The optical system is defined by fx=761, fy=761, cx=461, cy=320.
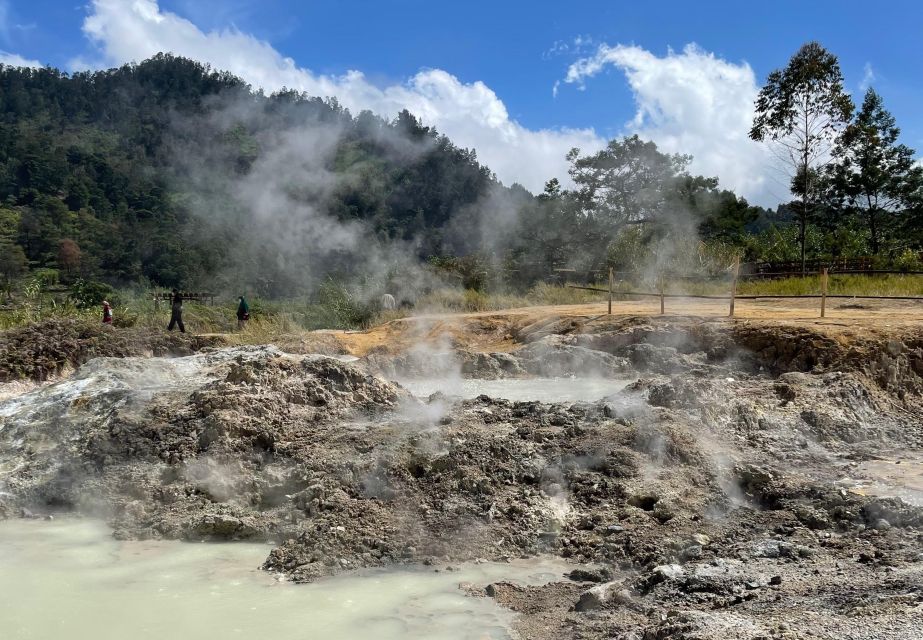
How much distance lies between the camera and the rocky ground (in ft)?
11.8

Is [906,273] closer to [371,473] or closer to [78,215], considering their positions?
[371,473]

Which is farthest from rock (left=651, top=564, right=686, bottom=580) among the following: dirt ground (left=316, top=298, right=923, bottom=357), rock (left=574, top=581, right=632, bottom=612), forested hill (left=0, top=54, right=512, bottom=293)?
forested hill (left=0, top=54, right=512, bottom=293)

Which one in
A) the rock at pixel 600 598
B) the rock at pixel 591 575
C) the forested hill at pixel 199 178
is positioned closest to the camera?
the rock at pixel 600 598

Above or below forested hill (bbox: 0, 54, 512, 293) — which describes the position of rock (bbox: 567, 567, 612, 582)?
below

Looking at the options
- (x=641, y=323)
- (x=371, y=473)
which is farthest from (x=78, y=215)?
(x=371, y=473)

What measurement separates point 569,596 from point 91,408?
178 inches

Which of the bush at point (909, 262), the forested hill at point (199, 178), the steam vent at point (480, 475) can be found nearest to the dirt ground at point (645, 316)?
the steam vent at point (480, 475)

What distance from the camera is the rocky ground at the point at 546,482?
3.60 m

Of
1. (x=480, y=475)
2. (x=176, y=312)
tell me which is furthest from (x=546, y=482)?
(x=176, y=312)

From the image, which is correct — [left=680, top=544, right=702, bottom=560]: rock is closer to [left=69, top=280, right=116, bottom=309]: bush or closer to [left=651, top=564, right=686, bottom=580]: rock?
[left=651, top=564, right=686, bottom=580]: rock

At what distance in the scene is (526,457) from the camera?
208 inches

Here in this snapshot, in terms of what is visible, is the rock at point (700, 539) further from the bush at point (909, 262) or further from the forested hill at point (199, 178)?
the forested hill at point (199, 178)

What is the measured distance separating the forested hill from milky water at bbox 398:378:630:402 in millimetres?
11523

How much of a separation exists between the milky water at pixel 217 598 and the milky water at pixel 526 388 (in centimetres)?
445
